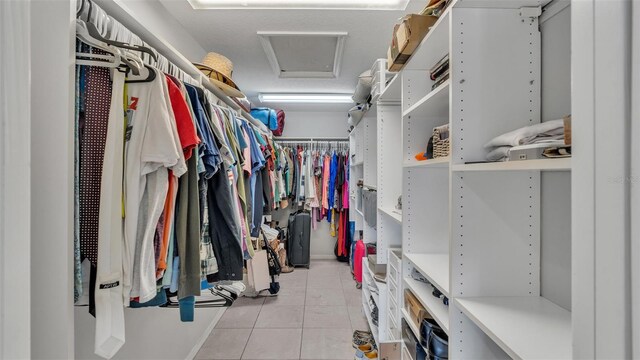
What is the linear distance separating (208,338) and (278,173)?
1803 mm

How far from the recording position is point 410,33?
1.04 metres

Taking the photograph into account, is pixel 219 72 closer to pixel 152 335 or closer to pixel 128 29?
pixel 128 29

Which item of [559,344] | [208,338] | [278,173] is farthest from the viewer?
[278,173]

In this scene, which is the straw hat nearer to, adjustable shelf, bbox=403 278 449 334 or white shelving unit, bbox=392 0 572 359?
white shelving unit, bbox=392 0 572 359

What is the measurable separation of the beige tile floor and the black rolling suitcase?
53cm

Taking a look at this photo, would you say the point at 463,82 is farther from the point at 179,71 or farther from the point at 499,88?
the point at 179,71

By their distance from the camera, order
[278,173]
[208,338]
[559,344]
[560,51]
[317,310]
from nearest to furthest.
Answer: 1. [559,344]
2. [560,51]
3. [208,338]
4. [317,310]
5. [278,173]

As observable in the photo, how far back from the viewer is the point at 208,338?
2109mm

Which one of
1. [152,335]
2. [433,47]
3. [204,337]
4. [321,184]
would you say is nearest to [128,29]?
[433,47]

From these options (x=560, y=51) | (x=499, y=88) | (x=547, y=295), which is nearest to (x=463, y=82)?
(x=499, y=88)

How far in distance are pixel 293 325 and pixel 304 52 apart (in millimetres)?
2448

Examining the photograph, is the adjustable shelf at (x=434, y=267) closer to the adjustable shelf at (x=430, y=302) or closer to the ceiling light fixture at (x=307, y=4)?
the adjustable shelf at (x=430, y=302)
